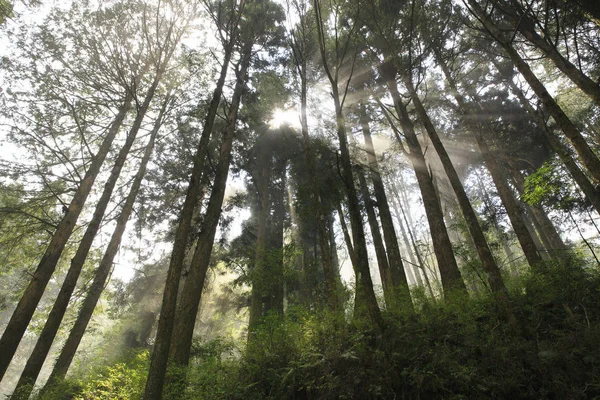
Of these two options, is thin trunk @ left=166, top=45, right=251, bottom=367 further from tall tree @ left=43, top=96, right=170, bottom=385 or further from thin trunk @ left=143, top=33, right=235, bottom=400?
tall tree @ left=43, top=96, right=170, bottom=385

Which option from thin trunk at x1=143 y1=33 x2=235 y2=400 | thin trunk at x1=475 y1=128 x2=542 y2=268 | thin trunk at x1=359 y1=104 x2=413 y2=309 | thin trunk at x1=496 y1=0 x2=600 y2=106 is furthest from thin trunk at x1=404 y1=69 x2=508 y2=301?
thin trunk at x1=143 y1=33 x2=235 y2=400

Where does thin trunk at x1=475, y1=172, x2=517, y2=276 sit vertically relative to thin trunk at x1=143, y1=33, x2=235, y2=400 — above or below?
above

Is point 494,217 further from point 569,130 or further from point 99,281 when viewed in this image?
point 99,281

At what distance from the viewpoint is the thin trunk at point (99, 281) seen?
8.70 metres

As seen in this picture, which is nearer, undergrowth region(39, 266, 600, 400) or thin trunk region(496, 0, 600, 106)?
undergrowth region(39, 266, 600, 400)

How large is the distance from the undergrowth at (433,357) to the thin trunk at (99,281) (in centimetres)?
315

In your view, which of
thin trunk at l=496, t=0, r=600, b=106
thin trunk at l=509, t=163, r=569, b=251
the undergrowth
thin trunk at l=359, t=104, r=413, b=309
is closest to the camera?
the undergrowth

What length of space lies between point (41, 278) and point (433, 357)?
936cm

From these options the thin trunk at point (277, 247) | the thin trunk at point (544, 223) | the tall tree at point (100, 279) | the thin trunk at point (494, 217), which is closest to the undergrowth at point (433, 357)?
the tall tree at point (100, 279)

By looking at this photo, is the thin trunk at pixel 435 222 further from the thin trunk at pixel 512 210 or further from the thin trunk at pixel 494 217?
the thin trunk at pixel 494 217

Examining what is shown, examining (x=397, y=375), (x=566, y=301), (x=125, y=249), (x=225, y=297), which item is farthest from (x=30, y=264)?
(x=566, y=301)

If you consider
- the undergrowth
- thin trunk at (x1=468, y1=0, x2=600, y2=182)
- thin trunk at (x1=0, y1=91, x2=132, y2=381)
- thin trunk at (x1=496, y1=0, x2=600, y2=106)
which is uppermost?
thin trunk at (x1=496, y1=0, x2=600, y2=106)

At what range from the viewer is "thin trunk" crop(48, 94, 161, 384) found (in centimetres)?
870

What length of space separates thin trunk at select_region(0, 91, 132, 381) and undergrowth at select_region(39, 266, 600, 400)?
159 centimetres
